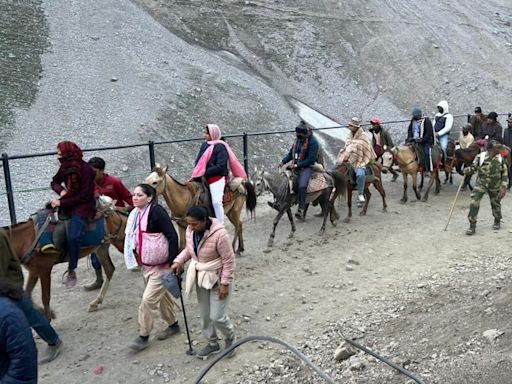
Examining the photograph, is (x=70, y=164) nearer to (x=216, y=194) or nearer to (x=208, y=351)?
(x=216, y=194)

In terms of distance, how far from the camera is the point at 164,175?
7566 millimetres

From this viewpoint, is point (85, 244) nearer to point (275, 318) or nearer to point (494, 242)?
point (275, 318)

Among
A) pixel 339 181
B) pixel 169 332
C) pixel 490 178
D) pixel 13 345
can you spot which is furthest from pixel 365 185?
pixel 13 345

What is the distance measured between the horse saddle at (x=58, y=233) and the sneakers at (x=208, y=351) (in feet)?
7.08

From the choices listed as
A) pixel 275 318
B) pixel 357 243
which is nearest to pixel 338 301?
pixel 275 318

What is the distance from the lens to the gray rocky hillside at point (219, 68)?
1602 centimetres

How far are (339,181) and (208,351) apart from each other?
600cm

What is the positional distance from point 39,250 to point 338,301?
3972 mm

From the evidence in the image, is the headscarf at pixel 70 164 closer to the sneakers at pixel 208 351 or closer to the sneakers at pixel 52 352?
the sneakers at pixel 52 352

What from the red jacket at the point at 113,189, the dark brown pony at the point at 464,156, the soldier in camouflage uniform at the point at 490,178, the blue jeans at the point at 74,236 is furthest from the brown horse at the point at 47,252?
the dark brown pony at the point at 464,156

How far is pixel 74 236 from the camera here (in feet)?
20.4

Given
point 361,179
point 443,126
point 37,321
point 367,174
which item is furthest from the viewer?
point 443,126

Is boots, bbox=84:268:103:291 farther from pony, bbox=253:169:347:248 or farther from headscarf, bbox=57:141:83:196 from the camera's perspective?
pony, bbox=253:169:347:248

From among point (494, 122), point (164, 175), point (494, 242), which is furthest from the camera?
point (494, 122)
